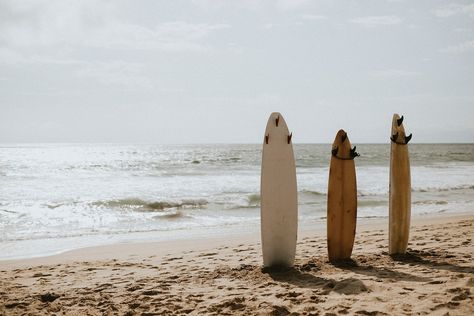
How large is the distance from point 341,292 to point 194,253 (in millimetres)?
2773

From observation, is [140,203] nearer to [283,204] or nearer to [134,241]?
[134,241]

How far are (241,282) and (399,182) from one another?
7.63 ft

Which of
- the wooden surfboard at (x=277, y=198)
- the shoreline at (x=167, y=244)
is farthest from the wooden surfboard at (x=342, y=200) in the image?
the shoreline at (x=167, y=244)

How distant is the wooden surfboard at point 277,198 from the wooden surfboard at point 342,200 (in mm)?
456

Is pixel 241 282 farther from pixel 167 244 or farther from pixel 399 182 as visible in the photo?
pixel 167 244

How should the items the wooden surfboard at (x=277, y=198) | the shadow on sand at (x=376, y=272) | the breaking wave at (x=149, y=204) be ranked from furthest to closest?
1. the breaking wave at (x=149, y=204)
2. the wooden surfboard at (x=277, y=198)
3. the shadow on sand at (x=376, y=272)

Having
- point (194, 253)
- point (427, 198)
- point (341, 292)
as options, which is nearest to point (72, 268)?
point (194, 253)

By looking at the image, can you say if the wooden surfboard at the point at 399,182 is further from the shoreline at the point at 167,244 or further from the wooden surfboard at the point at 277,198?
the shoreline at the point at 167,244

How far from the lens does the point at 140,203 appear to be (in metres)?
12.2

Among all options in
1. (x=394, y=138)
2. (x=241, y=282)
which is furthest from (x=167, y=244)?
(x=394, y=138)

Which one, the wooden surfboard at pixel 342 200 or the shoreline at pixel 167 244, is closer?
the wooden surfboard at pixel 342 200

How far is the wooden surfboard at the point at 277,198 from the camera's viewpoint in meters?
4.70

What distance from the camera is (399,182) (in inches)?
204

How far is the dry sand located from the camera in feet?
10.9
